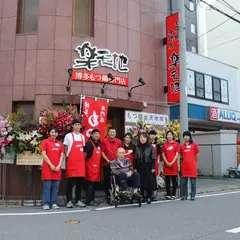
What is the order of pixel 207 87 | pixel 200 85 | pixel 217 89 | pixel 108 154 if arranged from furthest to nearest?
pixel 217 89 → pixel 207 87 → pixel 200 85 → pixel 108 154

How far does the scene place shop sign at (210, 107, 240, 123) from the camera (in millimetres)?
19281

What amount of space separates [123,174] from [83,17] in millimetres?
6244

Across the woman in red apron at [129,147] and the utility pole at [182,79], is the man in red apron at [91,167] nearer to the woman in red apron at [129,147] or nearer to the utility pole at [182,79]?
the woman in red apron at [129,147]

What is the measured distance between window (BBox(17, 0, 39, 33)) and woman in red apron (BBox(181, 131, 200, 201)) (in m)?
6.23

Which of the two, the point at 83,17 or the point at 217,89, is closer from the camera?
the point at 83,17

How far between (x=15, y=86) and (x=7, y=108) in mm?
759

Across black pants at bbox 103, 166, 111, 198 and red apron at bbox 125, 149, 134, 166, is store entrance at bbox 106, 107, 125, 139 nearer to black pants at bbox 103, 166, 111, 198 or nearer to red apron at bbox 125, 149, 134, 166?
red apron at bbox 125, 149, 134, 166

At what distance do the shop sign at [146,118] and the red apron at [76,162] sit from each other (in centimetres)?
381

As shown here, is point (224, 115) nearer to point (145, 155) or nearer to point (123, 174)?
point (145, 155)

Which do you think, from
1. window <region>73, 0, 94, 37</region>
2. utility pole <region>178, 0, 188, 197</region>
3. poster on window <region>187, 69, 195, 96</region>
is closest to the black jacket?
utility pole <region>178, 0, 188, 197</region>

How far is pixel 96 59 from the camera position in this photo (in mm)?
11406

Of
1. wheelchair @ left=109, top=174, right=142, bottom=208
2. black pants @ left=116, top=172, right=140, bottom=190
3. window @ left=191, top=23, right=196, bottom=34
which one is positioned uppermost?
window @ left=191, top=23, right=196, bottom=34

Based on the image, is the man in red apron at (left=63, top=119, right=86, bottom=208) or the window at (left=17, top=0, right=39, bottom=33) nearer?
the man in red apron at (left=63, top=119, right=86, bottom=208)

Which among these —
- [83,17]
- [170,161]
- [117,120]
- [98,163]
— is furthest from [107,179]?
[83,17]
